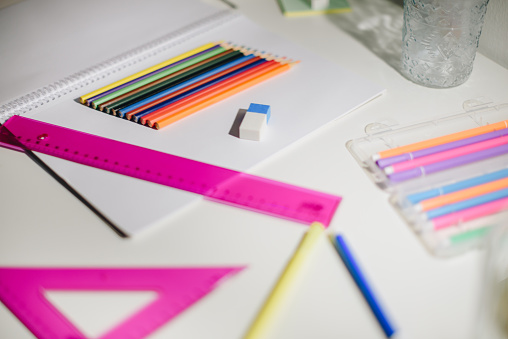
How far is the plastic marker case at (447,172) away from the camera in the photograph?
62 cm

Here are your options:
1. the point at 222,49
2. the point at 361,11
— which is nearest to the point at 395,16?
the point at 361,11

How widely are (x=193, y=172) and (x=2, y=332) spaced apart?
0.29 meters

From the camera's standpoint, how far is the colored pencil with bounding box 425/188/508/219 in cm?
63

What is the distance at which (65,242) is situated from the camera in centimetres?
65

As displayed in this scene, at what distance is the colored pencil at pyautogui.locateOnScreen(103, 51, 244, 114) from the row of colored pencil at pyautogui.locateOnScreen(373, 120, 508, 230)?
33 cm

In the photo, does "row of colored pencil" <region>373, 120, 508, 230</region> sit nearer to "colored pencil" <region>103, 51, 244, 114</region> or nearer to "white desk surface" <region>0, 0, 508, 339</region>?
"white desk surface" <region>0, 0, 508, 339</region>

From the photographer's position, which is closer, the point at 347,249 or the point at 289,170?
the point at 347,249

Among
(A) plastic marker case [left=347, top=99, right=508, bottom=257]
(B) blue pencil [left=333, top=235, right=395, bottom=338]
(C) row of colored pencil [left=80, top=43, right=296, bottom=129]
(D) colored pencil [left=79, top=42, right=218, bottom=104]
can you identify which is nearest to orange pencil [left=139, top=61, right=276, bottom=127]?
(C) row of colored pencil [left=80, top=43, right=296, bottom=129]

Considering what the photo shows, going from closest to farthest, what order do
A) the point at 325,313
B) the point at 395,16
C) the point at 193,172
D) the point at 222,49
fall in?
the point at 325,313 → the point at 193,172 → the point at 222,49 → the point at 395,16

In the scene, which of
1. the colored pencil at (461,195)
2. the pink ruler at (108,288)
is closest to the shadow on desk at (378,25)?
the colored pencil at (461,195)

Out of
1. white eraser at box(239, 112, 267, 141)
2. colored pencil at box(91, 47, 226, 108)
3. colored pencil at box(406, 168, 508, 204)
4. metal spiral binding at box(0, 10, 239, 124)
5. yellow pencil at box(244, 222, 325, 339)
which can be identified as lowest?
colored pencil at box(406, 168, 508, 204)

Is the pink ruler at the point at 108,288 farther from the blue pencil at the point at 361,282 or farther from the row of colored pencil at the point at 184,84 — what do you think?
the row of colored pencil at the point at 184,84

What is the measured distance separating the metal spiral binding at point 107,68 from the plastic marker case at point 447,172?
1.31 feet

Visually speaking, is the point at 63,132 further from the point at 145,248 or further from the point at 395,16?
the point at 395,16
